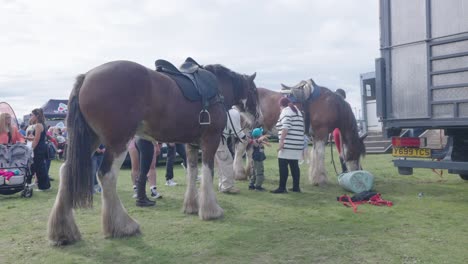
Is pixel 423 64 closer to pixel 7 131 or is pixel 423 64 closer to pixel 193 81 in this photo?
pixel 193 81

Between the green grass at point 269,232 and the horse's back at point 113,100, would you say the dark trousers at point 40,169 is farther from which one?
the horse's back at point 113,100

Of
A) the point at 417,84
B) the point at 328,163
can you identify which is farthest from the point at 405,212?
the point at 328,163

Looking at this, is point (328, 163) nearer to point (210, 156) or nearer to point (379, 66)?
point (379, 66)

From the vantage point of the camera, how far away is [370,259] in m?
3.60

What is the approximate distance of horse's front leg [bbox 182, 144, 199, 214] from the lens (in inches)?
223

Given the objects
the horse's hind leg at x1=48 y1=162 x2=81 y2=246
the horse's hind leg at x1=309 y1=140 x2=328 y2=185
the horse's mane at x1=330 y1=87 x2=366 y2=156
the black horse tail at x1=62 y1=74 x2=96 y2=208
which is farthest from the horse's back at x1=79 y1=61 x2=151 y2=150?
the horse's mane at x1=330 y1=87 x2=366 y2=156

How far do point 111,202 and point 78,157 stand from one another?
1.99 feet

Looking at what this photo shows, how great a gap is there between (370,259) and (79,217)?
12.6 ft

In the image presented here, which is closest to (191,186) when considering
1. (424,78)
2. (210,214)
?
(210,214)

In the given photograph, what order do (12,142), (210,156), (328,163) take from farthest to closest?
1. (328,163)
2. (12,142)
3. (210,156)

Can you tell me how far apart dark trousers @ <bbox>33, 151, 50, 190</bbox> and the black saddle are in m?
4.47

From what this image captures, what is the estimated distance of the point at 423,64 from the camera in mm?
6000

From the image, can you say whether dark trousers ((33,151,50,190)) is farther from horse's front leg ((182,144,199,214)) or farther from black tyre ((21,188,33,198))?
horse's front leg ((182,144,199,214))

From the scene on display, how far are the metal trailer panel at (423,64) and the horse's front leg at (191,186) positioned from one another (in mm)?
3072
